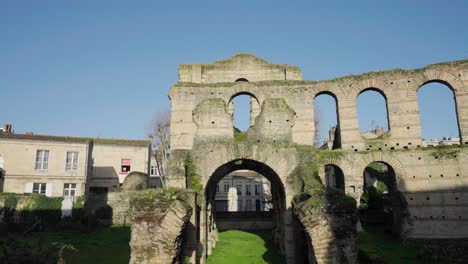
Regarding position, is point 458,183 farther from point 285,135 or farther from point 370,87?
point 285,135

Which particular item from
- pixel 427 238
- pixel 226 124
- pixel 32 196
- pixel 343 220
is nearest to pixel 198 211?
pixel 226 124

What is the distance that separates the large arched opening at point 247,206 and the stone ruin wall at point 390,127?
6.37 feet

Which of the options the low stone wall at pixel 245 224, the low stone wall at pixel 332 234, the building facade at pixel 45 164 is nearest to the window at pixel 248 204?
the low stone wall at pixel 245 224

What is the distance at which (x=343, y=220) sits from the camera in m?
8.29

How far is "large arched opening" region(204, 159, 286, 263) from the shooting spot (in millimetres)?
13797

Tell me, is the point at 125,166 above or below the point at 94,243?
above

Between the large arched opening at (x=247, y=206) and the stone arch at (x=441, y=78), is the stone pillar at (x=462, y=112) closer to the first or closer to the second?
the stone arch at (x=441, y=78)

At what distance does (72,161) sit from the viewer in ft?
83.8

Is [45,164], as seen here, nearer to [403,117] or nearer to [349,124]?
[349,124]

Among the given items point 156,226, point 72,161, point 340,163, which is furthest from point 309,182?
point 72,161

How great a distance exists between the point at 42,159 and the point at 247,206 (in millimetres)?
21661

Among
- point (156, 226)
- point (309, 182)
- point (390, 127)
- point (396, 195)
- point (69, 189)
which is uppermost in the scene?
point (390, 127)

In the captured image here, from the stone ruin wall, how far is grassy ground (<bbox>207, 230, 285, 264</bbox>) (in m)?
4.75

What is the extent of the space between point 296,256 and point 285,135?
4.22m
